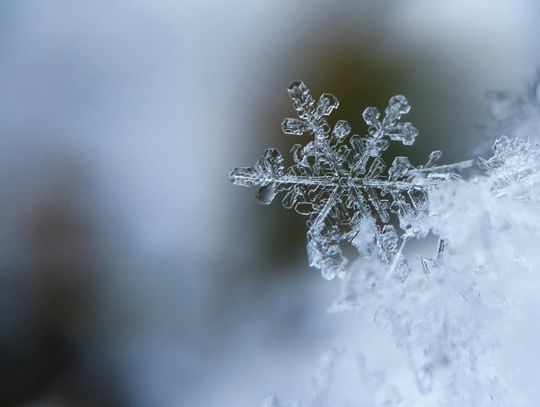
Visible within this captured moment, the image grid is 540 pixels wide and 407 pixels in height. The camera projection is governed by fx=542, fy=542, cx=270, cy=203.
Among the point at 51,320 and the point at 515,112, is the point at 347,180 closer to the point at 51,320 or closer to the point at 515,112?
the point at 515,112

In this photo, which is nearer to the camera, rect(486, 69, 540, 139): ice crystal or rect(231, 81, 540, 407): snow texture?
rect(231, 81, 540, 407): snow texture

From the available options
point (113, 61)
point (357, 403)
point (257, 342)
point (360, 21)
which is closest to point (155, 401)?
point (257, 342)

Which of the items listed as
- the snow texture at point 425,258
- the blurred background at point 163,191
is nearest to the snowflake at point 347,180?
the snow texture at point 425,258

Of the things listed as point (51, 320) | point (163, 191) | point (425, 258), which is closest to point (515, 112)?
point (425, 258)

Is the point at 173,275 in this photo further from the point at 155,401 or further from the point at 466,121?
the point at 466,121

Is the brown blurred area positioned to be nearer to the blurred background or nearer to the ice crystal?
the blurred background

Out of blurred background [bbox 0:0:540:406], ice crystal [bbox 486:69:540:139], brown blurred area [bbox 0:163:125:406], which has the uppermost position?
ice crystal [bbox 486:69:540:139]

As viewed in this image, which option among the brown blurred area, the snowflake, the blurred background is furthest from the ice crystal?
the brown blurred area
